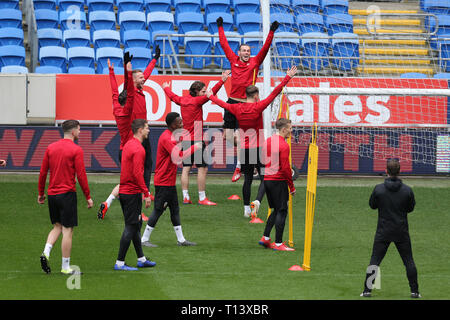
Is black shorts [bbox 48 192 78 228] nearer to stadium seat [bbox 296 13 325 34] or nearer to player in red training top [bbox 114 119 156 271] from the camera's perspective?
player in red training top [bbox 114 119 156 271]

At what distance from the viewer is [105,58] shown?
19.0 m

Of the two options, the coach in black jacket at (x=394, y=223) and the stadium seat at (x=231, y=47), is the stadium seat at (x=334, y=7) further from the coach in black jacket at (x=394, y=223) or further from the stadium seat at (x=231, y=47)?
the coach in black jacket at (x=394, y=223)

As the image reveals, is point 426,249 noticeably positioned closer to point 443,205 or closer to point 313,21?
point 443,205

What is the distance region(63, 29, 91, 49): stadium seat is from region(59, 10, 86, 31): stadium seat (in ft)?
2.19

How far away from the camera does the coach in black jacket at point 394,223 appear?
7.91 meters

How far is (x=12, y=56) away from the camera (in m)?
18.6

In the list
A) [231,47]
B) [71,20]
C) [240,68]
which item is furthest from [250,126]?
[71,20]

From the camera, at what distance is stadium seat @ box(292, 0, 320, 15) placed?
20561mm

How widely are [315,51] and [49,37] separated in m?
6.65

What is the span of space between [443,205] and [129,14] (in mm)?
10141

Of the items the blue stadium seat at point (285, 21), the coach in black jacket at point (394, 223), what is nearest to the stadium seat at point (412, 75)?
the blue stadium seat at point (285, 21)

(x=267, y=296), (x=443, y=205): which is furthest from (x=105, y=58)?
(x=267, y=296)

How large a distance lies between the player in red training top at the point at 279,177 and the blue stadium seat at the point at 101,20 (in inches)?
442

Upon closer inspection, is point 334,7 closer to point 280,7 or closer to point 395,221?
point 280,7
